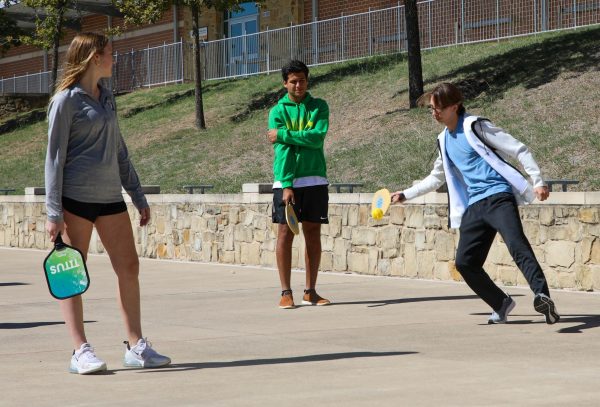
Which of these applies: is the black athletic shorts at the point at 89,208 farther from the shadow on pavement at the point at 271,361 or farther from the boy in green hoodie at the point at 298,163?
the boy in green hoodie at the point at 298,163

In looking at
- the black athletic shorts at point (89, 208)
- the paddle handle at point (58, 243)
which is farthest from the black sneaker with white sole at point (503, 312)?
the paddle handle at point (58, 243)

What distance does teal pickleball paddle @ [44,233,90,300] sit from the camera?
616cm

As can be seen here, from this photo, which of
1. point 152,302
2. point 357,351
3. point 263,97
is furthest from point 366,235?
point 263,97

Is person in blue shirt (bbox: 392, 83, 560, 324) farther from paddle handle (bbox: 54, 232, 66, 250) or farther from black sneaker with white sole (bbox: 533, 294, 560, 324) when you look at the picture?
paddle handle (bbox: 54, 232, 66, 250)

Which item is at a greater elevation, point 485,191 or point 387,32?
point 387,32

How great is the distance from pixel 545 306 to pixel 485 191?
89 cm

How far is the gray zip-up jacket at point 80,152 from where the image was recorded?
6215 millimetres

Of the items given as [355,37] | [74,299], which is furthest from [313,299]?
[355,37]

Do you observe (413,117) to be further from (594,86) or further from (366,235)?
(366,235)

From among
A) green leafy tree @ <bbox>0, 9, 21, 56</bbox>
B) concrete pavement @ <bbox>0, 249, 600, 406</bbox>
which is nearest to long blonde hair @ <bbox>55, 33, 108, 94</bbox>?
concrete pavement @ <bbox>0, 249, 600, 406</bbox>

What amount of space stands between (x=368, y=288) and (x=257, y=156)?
41.2ft

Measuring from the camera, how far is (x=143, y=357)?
646 cm

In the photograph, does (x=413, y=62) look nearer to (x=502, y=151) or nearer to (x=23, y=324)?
(x=23, y=324)

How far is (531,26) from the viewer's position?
27.0 meters
